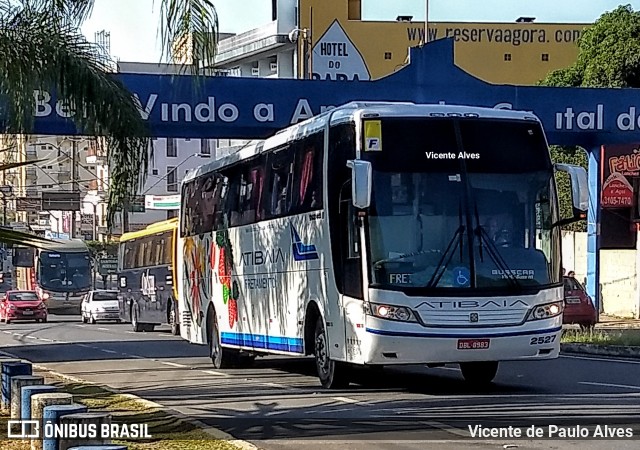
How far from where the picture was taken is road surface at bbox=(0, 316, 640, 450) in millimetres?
11070

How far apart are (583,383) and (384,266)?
13.0 ft

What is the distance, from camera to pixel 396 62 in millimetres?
73938

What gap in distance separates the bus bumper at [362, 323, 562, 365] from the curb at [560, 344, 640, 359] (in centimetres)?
898

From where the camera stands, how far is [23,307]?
4928 cm

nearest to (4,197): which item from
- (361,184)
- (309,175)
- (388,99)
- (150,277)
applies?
(361,184)

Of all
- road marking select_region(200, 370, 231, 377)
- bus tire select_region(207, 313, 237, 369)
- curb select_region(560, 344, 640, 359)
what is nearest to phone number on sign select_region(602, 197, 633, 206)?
curb select_region(560, 344, 640, 359)

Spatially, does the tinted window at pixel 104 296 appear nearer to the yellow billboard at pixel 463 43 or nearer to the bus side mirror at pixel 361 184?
the yellow billboard at pixel 463 43

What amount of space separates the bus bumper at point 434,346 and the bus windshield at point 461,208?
0.56 meters

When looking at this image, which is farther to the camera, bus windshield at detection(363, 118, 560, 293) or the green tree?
the green tree

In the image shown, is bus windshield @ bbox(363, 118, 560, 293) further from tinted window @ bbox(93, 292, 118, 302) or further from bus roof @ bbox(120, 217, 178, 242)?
tinted window @ bbox(93, 292, 118, 302)

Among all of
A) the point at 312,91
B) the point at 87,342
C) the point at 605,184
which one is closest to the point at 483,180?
the point at 312,91

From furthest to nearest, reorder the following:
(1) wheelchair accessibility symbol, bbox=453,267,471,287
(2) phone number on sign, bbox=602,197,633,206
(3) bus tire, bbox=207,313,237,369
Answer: (2) phone number on sign, bbox=602,197,633,206
(3) bus tire, bbox=207,313,237,369
(1) wheelchair accessibility symbol, bbox=453,267,471,287

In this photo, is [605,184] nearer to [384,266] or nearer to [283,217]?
[283,217]

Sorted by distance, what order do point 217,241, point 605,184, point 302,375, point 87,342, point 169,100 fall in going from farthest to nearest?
point 605,184
point 87,342
point 169,100
point 217,241
point 302,375
